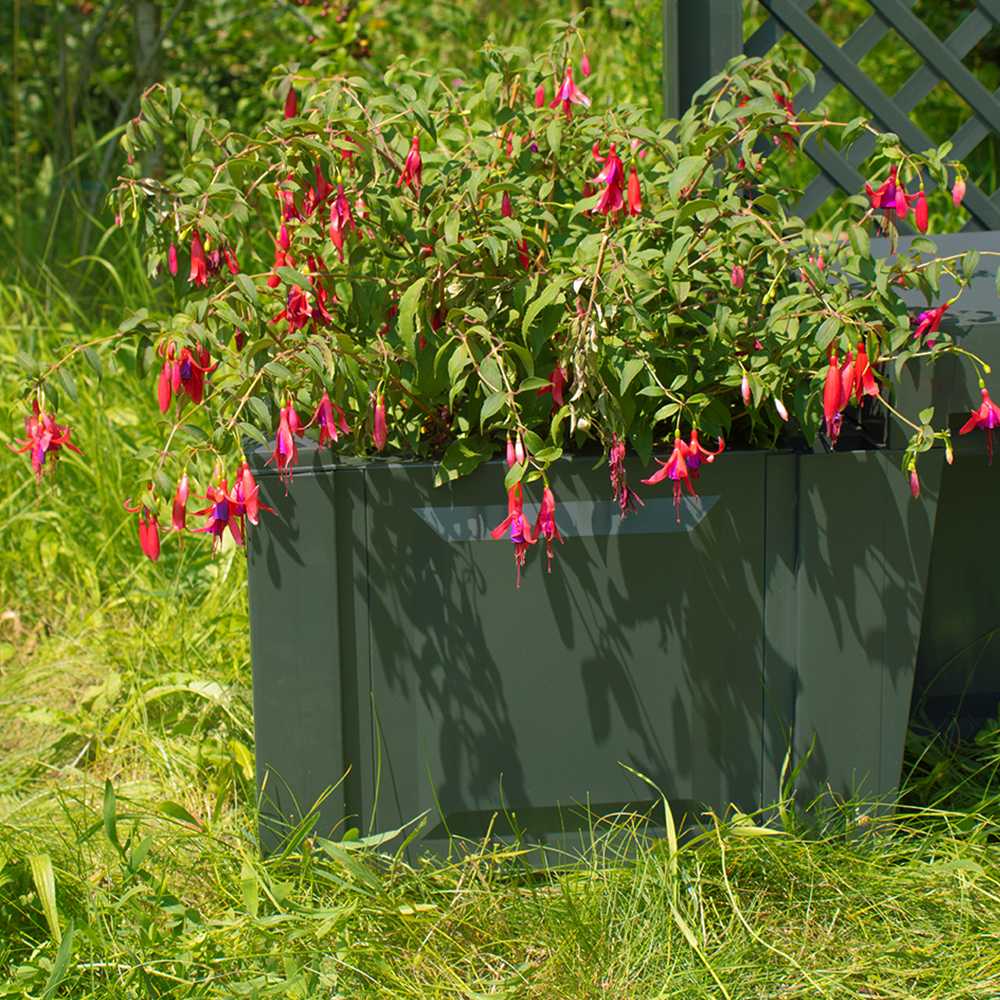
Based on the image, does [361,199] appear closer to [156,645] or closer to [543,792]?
[543,792]

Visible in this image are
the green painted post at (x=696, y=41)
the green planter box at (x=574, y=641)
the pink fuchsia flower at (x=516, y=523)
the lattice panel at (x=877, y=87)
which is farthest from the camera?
the lattice panel at (x=877, y=87)

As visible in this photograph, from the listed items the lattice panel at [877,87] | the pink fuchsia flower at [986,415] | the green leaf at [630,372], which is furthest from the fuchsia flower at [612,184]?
the lattice panel at [877,87]

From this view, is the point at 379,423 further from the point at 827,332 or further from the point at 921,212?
the point at 921,212

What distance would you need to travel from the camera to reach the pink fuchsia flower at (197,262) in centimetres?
202

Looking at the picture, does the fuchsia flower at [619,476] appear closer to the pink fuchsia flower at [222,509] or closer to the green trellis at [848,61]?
the pink fuchsia flower at [222,509]

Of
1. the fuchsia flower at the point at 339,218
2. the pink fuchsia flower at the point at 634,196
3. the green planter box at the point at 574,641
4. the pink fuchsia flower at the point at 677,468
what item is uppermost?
the pink fuchsia flower at the point at 634,196

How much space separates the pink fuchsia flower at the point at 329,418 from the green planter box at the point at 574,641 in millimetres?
82

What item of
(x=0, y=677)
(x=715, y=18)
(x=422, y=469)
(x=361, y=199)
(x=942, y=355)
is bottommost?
(x=0, y=677)

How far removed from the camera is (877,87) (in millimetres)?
2689

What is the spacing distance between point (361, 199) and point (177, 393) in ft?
1.24

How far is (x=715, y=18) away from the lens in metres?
2.53

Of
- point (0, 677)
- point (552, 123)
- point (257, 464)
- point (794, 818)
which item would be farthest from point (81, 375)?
point (794, 818)

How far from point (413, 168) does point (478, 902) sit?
1021mm

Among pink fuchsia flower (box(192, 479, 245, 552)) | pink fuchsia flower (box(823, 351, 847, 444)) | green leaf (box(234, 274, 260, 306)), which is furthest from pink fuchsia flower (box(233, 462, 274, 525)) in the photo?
pink fuchsia flower (box(823, 351, 847, 444))
